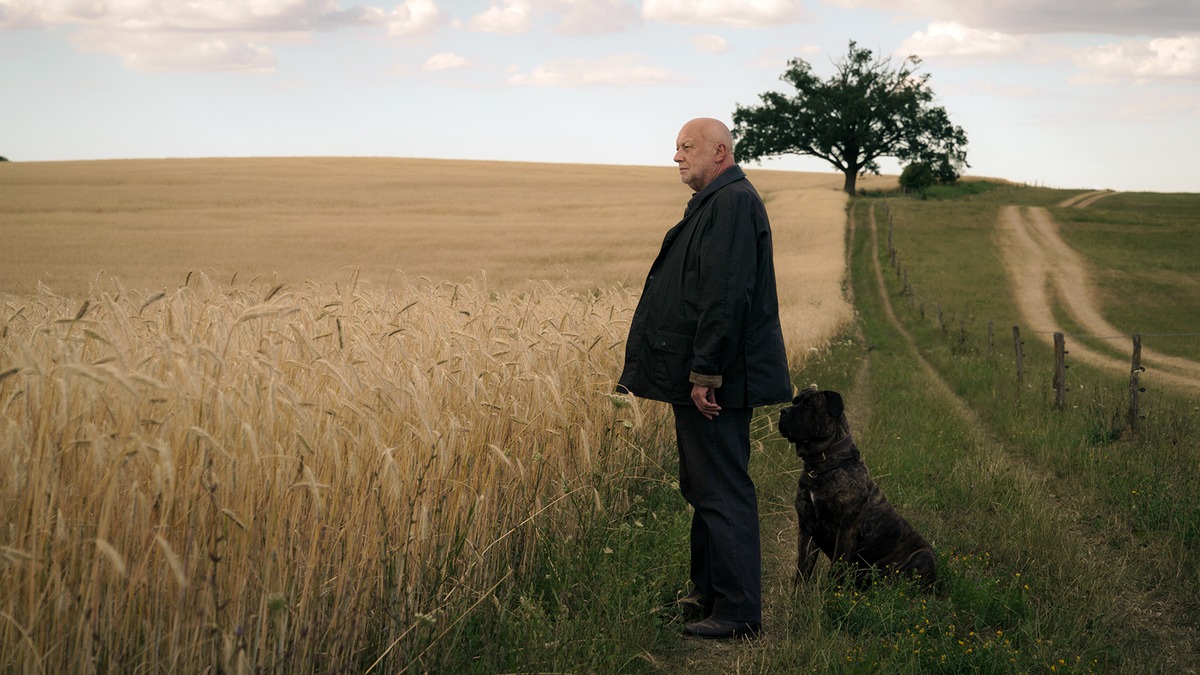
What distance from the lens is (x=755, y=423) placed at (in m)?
8.92

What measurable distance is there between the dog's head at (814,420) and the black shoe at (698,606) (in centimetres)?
98

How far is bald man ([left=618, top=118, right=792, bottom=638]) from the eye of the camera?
4176 mm

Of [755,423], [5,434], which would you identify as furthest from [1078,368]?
[5,434]

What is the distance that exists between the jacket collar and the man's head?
0.13ft

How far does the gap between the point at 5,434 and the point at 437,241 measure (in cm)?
3426

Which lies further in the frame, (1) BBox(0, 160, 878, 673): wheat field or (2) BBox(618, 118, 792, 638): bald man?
(2) BBox(618, 118, 792, 638): bald man

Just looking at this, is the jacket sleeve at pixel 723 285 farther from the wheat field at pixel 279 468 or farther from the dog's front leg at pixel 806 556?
the dog's front leg at pixel 806 556

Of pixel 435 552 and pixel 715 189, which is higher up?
pixel 715 189

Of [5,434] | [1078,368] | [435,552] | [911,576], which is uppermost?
[5,434]

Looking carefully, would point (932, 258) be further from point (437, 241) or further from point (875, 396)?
point (875, 396)

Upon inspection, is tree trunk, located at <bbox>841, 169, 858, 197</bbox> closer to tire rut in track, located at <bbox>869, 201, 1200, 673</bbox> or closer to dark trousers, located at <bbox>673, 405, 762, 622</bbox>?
tire rut in track, located at <bbox>869, 201, 1200, 673</bbox>

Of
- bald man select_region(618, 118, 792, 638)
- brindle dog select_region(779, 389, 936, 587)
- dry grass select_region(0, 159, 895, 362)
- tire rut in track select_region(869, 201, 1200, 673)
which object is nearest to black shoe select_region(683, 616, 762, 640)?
bald man select_region(618, 118, 792, 638)

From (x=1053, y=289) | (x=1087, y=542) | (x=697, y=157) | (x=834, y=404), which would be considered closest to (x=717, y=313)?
(x=697, y=157)

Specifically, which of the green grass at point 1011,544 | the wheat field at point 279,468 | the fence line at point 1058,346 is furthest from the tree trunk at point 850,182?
the wheat field at point 279,468
